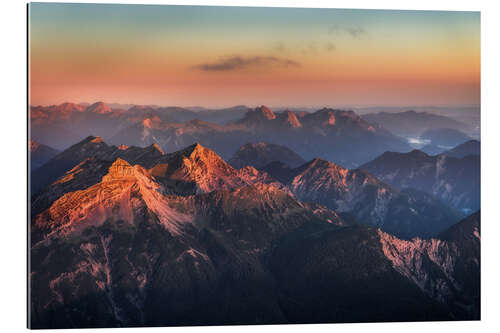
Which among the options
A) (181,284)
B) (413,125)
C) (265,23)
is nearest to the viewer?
(265,23)

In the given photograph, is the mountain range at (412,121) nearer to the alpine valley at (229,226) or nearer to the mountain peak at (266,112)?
the alpine valley at (229,226)

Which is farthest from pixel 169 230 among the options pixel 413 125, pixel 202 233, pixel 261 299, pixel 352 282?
pixel 413 125

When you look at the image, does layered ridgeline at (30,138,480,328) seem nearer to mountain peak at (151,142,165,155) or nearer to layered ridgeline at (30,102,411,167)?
mountain peak at (151,142,165,155)

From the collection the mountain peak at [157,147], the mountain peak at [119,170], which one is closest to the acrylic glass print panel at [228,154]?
the mountain peak at [119,170]

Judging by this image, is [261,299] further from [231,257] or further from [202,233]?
[202,233]

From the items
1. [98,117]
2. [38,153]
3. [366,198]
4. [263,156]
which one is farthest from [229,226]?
[366,198]
